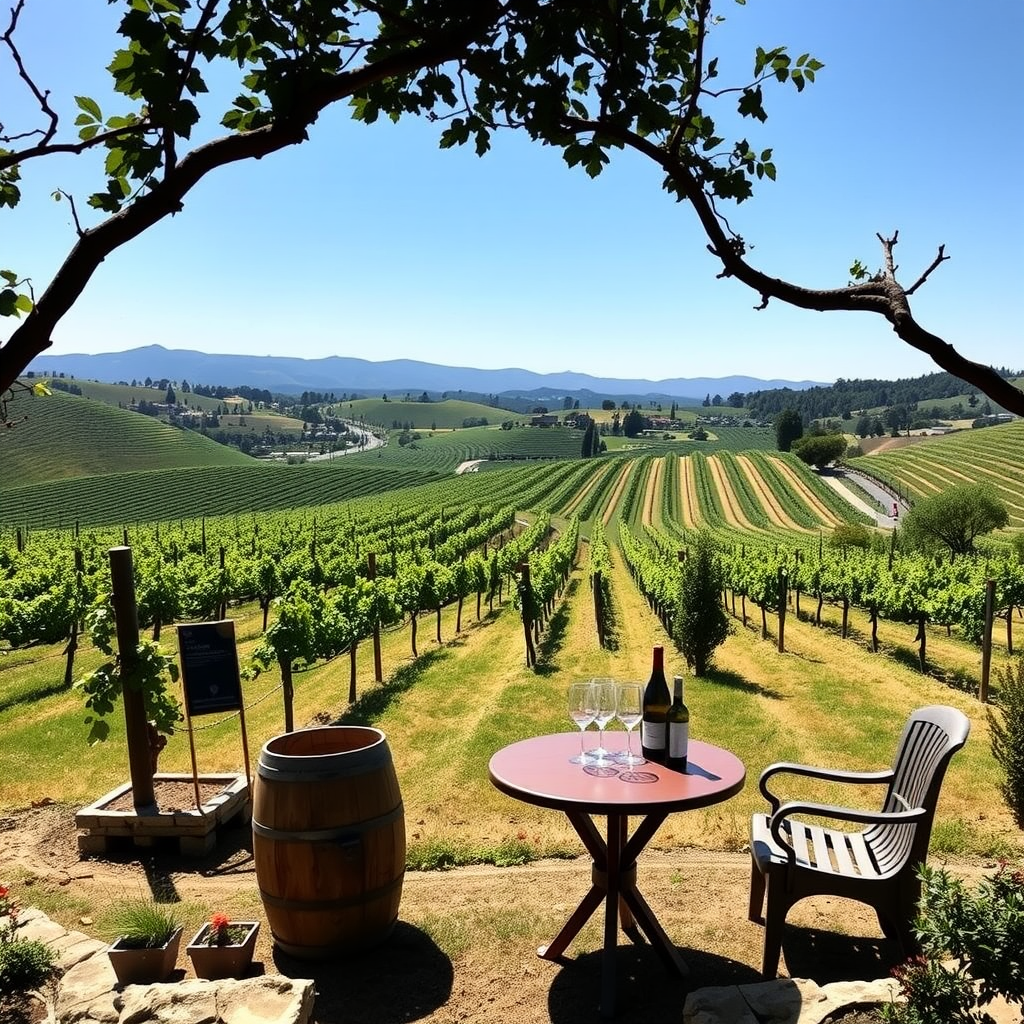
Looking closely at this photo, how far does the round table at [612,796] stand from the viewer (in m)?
3.28

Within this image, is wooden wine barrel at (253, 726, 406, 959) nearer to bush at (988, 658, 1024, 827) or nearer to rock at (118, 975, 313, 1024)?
rock at (118, 975, 313, 1024)

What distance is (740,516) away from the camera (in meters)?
63.8

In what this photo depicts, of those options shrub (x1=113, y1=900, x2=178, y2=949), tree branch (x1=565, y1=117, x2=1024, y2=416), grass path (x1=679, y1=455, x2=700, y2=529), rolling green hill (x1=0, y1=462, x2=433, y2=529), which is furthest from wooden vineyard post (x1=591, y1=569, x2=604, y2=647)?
rolling green hill (x1=0, y1=462, x2=433, y2=529)

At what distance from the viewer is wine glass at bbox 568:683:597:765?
368cm

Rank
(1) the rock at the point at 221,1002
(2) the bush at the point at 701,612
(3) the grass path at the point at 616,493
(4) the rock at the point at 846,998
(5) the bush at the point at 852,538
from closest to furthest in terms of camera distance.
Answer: (4) the rock at the point at 846,998, (1) the rock at the point at 221,1002, (2) the bush at the point at 701,612, (5) the bush at the point at 852,538, (3) the grass path at the point at 616,493

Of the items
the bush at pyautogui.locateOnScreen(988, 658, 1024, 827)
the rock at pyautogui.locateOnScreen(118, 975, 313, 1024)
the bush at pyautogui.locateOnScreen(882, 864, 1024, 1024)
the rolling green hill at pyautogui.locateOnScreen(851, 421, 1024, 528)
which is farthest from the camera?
the rolling green hill at pyautogui.locateOnScreen(851, 421, 1024, 528)

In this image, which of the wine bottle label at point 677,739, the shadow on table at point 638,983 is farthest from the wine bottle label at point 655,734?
the shadow on table at point 638,983

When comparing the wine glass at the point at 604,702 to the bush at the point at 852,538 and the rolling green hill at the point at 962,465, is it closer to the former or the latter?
the bush at the point at 852,538

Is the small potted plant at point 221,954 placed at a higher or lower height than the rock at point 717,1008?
lower

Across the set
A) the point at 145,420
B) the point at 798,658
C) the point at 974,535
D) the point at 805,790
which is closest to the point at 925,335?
the point at 805,790

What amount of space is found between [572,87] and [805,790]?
676cm

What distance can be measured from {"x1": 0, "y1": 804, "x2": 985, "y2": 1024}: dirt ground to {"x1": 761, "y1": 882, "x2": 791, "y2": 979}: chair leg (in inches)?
7.1

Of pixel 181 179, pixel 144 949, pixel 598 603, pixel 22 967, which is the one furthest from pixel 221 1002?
pixel 598 603

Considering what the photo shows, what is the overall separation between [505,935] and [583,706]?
156 cm
